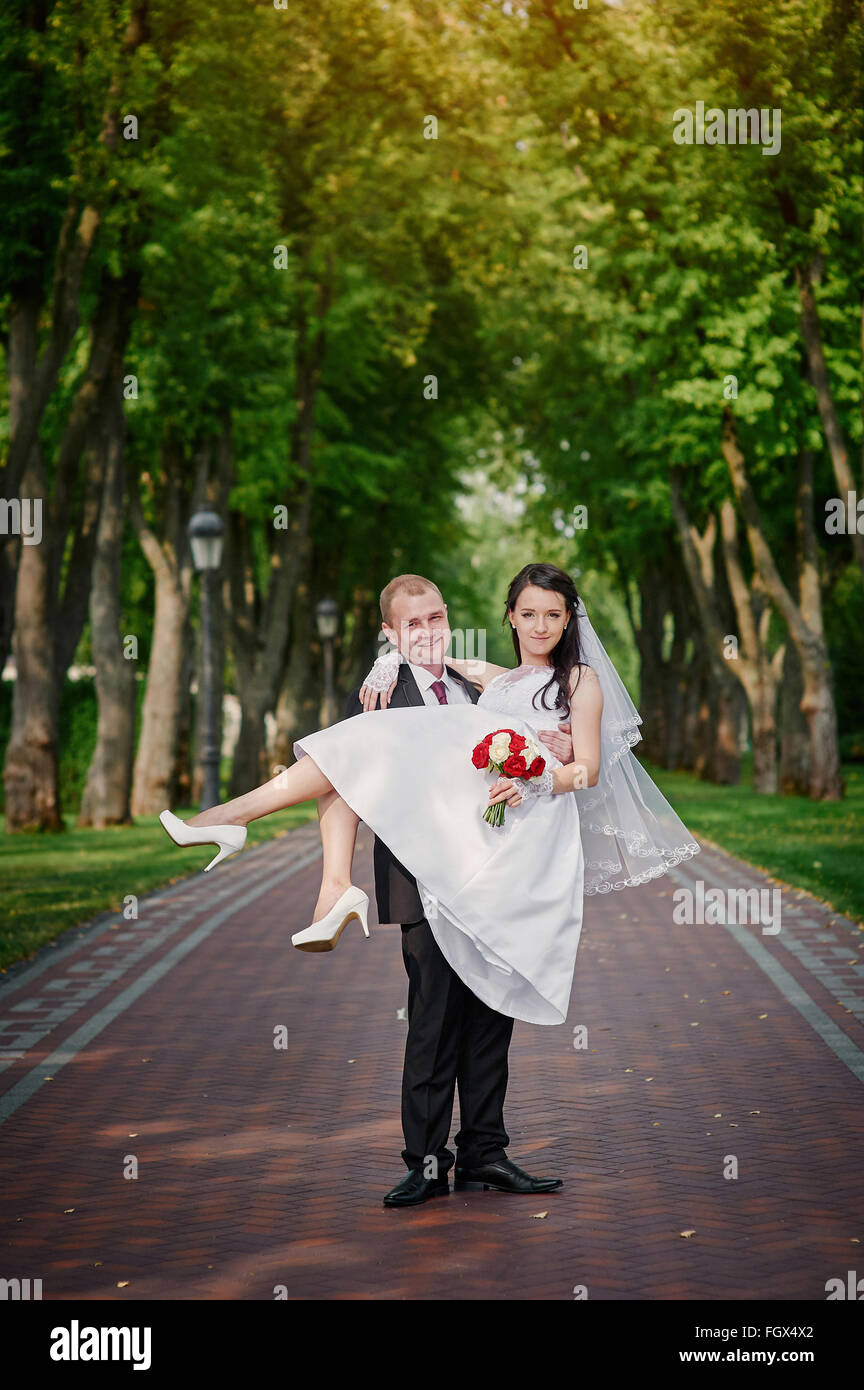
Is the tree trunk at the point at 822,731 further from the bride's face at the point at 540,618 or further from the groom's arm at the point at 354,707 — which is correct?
the groom's arm at the point at 354,707

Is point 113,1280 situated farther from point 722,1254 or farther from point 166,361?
point 166,361

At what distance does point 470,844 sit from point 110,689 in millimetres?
19687

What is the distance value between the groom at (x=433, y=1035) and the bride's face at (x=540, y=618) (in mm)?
320

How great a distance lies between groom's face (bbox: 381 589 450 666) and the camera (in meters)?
6.03

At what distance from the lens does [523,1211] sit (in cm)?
589

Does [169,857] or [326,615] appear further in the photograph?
[326,615]

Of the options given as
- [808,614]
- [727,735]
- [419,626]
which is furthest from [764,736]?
[419,626]

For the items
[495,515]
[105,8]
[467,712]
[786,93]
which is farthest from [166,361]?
[495,515]

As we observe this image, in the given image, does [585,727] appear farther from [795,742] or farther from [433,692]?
[795,742]

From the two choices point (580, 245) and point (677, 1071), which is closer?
point (677, 1071)

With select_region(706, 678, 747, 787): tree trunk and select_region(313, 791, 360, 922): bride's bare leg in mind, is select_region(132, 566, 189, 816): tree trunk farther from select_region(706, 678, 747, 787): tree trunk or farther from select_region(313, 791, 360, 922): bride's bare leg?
select_region(313, 791, 360, 922): bride's bare leg

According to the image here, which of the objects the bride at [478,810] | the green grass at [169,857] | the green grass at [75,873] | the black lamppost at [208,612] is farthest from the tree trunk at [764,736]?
the bride at [478,810]

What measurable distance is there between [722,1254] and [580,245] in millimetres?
25376

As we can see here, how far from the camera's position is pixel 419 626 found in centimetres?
605
